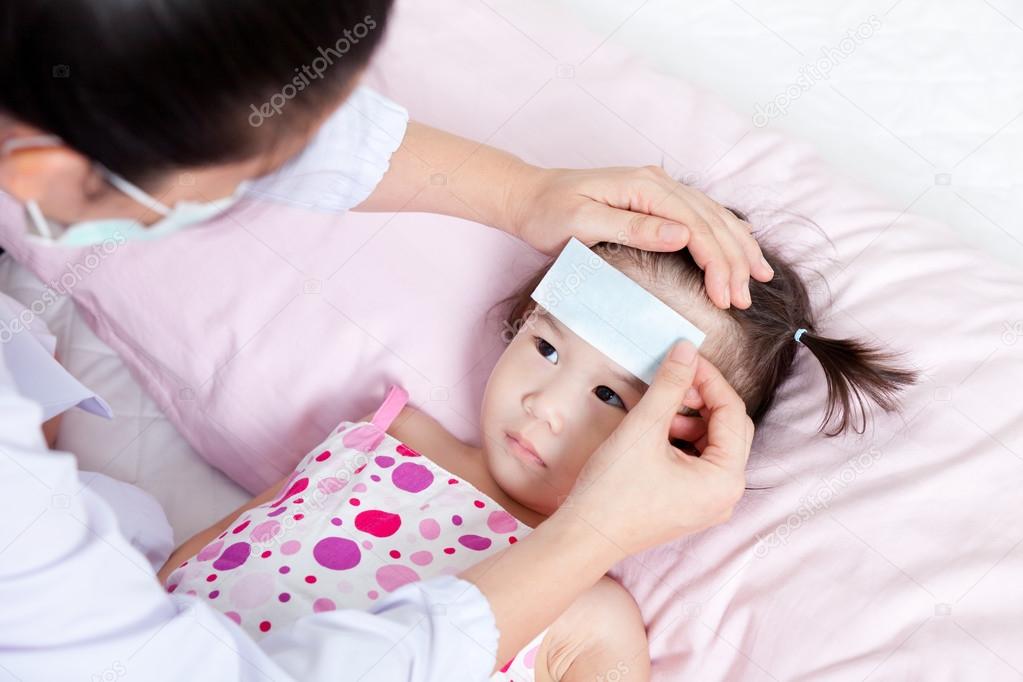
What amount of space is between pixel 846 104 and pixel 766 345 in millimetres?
682

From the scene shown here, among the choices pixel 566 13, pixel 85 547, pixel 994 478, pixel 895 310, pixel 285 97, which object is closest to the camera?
pixel 285 97

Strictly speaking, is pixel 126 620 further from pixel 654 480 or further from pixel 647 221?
pixel 647 221

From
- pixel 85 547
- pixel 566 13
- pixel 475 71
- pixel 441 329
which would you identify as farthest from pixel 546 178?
pixel 85 547

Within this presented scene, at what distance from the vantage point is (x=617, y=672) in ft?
3.61

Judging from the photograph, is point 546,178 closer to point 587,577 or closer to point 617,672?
point 587,577

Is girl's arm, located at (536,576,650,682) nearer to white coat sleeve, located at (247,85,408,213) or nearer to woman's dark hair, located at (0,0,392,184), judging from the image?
white coat sleeve, located at (247,85,408,213)

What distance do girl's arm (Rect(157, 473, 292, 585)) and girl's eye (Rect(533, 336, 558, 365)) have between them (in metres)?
0.40

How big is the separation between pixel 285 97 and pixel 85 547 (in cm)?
39

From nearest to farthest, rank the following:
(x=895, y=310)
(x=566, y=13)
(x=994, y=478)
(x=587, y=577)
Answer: (x=587, y=577), (x=994, y=478), (x=895, y=310), (x=566, y=13)

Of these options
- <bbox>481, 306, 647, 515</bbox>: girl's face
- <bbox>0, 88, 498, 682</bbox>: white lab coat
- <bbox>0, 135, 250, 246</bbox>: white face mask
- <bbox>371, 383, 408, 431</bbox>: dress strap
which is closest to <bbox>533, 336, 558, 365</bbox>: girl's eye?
<bbox>481, 306, 647, 515</bbox>: girl's face

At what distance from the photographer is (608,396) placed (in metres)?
1.12

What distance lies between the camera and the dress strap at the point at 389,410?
1.27m
